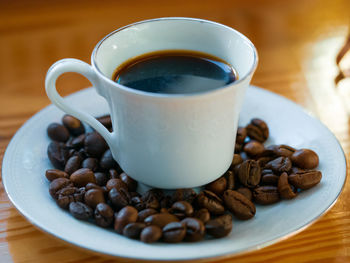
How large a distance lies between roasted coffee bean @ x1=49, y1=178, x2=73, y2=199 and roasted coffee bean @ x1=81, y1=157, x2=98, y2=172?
75 mm

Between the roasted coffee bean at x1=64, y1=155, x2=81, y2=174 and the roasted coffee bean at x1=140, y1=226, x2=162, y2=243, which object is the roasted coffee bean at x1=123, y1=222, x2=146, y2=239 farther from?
the roasted coffee bean at x1=64, y1=155, x2=81, y2=174

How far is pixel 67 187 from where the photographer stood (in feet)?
3.19

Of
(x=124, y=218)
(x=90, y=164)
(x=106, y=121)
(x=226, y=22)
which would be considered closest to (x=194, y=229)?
(x=124, y=218)

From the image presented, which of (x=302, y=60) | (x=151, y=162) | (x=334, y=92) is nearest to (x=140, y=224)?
(x=151, y=162)

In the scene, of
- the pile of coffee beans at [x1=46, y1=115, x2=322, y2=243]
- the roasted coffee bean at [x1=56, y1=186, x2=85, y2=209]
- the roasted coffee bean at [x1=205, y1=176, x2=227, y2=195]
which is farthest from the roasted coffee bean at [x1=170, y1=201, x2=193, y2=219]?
the roasted coffee bean at [x1=56, y1=186, x2=85, y2=209]

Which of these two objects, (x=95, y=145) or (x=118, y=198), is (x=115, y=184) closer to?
(x=118, y=198)

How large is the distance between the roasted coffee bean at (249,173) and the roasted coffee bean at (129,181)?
241 mm

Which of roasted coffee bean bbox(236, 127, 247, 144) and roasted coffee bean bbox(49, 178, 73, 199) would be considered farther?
roasted coffee bean bbox(236, 127, 247, 144)

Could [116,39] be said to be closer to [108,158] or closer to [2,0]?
[108,158]

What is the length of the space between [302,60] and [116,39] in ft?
2.95

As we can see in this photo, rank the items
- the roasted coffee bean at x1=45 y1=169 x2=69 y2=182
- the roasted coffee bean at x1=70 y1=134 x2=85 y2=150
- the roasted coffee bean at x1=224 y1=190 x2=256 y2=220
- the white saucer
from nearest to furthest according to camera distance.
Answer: the white saucer, the roasted coffee bean at x1=224 y1=190 x2=256 y2=220, the roasted coffee bean at x1=45 y1=169 x2=69 y2=182, the roasted coffee bean at x1=70 y1=134 x2=85 y2=150

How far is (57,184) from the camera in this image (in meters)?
0.98

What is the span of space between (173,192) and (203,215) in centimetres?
14

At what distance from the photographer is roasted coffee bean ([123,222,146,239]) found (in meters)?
0.85
